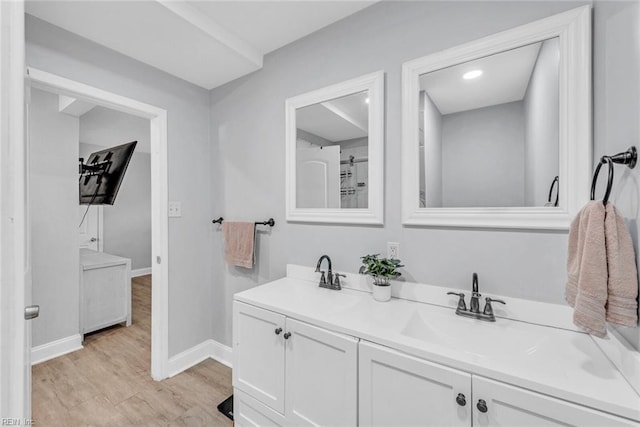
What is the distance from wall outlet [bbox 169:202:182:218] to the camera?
2.22 meters

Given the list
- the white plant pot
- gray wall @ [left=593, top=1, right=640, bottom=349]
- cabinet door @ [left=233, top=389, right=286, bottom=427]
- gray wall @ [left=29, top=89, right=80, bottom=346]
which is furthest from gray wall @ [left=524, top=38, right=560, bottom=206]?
gray wall @ [left=29, top=89, right=80, bottom=346]

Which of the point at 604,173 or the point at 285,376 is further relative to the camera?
the point at 285,376

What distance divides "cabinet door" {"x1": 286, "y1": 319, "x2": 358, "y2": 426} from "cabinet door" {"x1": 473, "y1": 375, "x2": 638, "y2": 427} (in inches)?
17.5

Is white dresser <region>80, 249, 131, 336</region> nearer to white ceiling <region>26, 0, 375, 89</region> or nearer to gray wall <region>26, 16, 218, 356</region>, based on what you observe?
gray wall <region>26, 16, 218, 356</region>

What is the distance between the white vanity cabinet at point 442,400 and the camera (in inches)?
30.5

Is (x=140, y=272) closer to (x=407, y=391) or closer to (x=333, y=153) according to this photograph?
(x=333, y=153)

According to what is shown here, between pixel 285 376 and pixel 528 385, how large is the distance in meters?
0.99

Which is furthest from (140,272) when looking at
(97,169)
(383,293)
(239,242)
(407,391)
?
(407,391)

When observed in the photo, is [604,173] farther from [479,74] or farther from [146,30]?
[146,30]

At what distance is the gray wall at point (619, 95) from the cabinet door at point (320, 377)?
2.98ft

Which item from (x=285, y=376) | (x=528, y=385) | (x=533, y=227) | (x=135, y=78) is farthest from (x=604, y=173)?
(x=135, y=78)

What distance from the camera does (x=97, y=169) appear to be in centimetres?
325

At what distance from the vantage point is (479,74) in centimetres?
136
